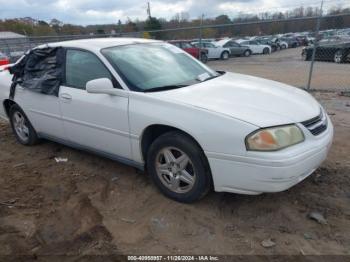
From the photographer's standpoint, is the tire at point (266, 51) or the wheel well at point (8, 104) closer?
the wheel well at point (8, 104)

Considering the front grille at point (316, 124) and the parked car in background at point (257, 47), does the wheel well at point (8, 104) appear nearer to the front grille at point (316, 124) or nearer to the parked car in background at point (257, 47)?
the front grille at point (316, 124)

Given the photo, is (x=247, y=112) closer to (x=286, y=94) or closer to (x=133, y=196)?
(x=286, y=94)

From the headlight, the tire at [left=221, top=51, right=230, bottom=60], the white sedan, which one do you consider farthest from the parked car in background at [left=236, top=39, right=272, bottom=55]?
the headlight

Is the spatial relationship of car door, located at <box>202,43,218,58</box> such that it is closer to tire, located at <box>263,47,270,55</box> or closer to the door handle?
tire, located at <box>263,47,270,55</box>

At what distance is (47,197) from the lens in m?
3.87

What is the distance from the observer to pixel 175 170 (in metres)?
3.43

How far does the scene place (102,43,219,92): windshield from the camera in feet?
12.1

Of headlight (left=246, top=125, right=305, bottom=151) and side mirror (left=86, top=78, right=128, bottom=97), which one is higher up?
side mirror (left=86, top=78, right=128, bottom=97)

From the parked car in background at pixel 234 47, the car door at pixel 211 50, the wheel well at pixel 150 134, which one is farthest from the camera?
the parked car in background at pixel 234 47

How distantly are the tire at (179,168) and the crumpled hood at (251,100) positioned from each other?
0.39m

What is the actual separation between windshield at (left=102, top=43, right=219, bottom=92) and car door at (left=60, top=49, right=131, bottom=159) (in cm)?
18

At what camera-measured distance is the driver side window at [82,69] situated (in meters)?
3.93

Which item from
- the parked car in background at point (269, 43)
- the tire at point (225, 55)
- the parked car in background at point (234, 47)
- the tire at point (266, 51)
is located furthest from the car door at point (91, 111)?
the parked car in background at point (269, 43)

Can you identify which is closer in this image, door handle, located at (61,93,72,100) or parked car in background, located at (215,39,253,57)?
door handle, located at (61,93,72,100)
